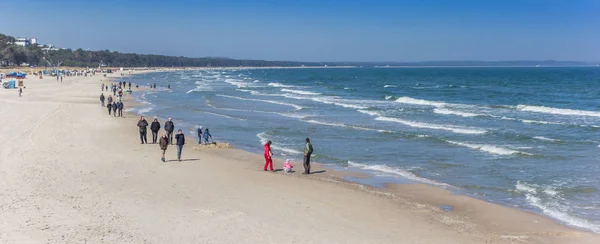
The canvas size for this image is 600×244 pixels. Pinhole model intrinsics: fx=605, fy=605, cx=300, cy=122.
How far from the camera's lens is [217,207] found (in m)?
13.7

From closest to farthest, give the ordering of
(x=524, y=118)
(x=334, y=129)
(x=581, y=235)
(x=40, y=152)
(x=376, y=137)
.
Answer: (x=581, y=235) < (x=40, y=152) < (x=376, y=137) < (x=334, y=129) < (x=524, y=118)

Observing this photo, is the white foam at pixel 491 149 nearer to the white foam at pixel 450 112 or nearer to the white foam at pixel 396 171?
the white foam at pixel 396 171

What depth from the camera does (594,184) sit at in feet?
56.3

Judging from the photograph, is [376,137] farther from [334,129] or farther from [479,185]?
[479,185]

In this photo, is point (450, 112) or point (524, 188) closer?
point (524, 188)

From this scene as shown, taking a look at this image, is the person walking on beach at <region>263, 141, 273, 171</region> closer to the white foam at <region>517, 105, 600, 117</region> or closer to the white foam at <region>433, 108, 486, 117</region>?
the white foam at <region>433, 108, 486, 117</region>

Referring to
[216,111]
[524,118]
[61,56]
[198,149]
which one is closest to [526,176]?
[198,149]

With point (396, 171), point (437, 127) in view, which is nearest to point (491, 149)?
point (396, 171)

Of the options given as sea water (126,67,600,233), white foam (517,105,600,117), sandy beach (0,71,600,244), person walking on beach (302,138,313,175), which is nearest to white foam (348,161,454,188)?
sea water (126,67,600,233)

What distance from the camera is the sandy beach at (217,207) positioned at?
38.3 feet

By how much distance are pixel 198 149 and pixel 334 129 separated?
9.11 m

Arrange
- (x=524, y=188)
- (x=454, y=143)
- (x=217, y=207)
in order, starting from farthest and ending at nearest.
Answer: (x=454, y=143) < (x=524, y=188) < (x=217, y=207)

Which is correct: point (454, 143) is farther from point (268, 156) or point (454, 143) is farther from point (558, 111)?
point (558, 111)

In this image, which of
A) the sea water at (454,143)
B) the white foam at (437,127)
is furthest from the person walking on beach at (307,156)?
the white foam at (437,127)
